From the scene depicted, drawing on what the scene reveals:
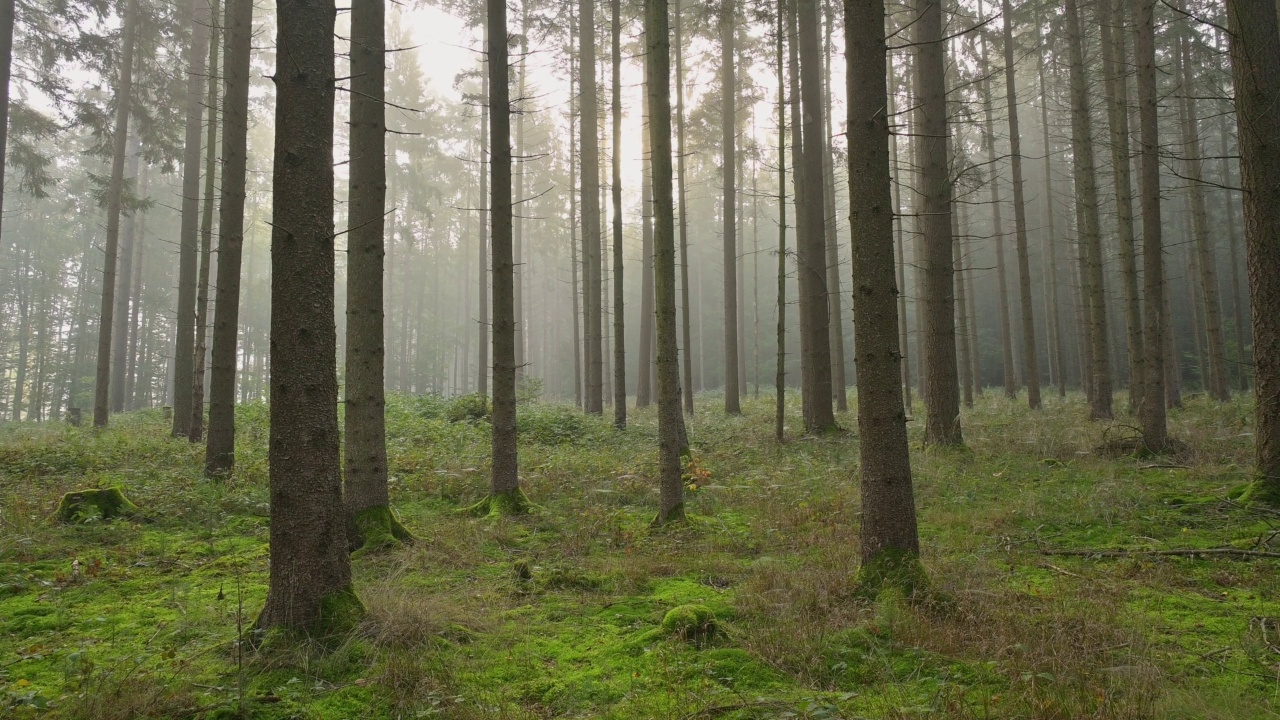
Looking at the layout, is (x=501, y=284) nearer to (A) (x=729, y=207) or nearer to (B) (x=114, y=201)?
(A) (x=729, y=207)

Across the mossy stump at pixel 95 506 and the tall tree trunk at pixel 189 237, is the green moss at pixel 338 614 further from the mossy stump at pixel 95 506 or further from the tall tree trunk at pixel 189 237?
the tall tree trunk at pixel 189 237

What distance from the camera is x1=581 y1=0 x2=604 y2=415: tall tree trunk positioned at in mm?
18766

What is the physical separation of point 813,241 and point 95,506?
40.4 ft

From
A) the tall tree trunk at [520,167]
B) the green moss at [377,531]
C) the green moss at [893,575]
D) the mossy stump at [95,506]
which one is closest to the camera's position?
the green moss at [893,575]

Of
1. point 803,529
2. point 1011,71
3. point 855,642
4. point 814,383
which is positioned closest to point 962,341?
point 1011,71

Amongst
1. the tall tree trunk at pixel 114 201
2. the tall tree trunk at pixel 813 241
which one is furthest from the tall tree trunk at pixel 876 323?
the tall tree trunk at pixel 114 201

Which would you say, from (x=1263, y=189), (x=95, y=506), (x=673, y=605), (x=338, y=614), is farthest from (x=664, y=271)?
(x=95, y=506)

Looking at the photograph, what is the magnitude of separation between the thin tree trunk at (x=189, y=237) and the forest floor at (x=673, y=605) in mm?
4697

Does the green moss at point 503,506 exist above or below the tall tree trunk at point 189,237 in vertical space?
below

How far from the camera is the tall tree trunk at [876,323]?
15.5ft

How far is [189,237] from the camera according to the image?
15.5 meters

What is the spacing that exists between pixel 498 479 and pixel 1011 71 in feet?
55.1

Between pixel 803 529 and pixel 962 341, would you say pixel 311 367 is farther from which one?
pixel 962 341

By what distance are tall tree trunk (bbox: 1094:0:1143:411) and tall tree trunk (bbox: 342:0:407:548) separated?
9786mm
